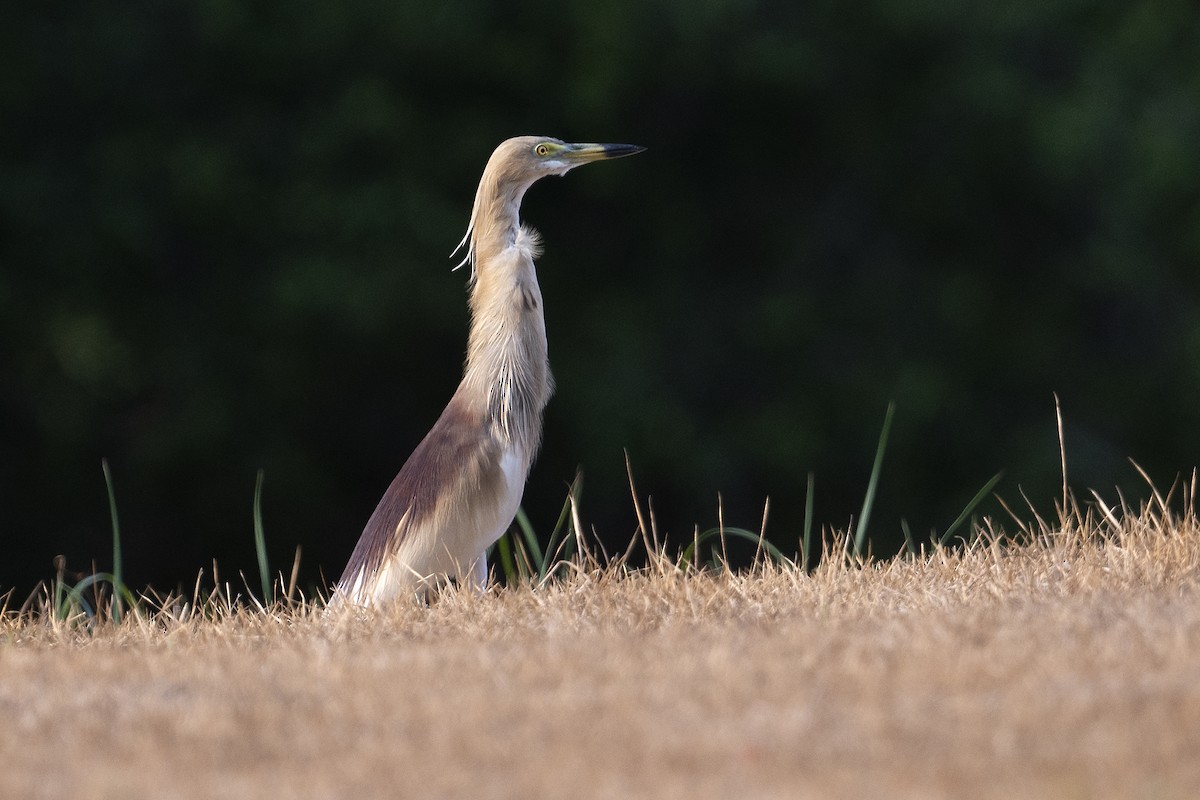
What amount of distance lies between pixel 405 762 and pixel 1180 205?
923 cm

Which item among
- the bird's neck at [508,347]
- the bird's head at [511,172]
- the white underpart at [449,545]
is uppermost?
the bird's head at [511,172]

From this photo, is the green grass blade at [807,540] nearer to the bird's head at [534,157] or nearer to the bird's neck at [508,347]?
the bird's neck at [508,347]

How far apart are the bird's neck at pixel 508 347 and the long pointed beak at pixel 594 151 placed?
1.16 feet

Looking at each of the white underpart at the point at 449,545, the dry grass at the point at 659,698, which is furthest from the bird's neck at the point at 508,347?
the dry grass at the point at 659,698

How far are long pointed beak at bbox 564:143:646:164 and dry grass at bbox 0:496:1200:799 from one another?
174 cm

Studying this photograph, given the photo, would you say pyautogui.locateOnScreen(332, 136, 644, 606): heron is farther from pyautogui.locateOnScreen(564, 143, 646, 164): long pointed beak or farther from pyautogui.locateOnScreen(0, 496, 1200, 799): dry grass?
pyautogui.locateOnScreen(0, 496, 1200, 799): dry grass

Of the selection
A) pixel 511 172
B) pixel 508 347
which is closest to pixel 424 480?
pixel 508 347

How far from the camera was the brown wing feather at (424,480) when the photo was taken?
4.32 m

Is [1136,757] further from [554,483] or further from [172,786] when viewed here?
[554,483]

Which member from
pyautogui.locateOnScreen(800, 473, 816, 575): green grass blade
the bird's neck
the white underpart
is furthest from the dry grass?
the bird's neck

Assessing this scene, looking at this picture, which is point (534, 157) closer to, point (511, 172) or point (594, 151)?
point (511, 172)

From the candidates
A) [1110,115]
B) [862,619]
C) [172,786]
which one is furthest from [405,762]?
[1110,115]

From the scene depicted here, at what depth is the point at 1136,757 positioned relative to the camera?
2076 mm

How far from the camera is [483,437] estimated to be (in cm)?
439
